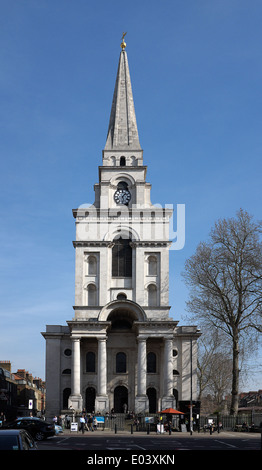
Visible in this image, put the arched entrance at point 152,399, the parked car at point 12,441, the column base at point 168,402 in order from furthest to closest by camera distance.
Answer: the arched entrance at point 152,399, the column base at point 168,402, the parked car at point 12,441

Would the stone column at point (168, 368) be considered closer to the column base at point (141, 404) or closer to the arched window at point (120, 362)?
the column base at point (141, 404)

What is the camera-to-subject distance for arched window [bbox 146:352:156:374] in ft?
213

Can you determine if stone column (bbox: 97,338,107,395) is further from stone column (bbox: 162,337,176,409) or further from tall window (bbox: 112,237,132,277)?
tall window (bbox: 112,237,132,277)

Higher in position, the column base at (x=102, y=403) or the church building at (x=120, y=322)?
the church building at (x=120, y=322)

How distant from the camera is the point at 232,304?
56594mm

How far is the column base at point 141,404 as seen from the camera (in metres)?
60.3

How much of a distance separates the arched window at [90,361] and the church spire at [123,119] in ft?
79.1

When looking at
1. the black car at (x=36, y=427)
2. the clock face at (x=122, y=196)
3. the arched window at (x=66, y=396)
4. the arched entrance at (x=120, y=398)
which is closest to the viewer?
the black car at (x=36, y=427)

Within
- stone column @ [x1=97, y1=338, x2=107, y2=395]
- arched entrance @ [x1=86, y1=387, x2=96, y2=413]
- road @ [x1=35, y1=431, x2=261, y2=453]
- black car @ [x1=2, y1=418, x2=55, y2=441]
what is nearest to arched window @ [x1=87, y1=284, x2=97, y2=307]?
stone column @ [x1=97, y1=338, x2=107, y2=395]

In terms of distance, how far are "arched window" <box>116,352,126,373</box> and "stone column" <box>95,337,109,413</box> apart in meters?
3.85

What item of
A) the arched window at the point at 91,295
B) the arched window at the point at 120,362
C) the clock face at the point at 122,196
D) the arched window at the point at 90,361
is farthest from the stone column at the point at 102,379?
the clock face at the point at 122,196

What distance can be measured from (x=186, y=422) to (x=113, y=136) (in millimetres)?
35926
